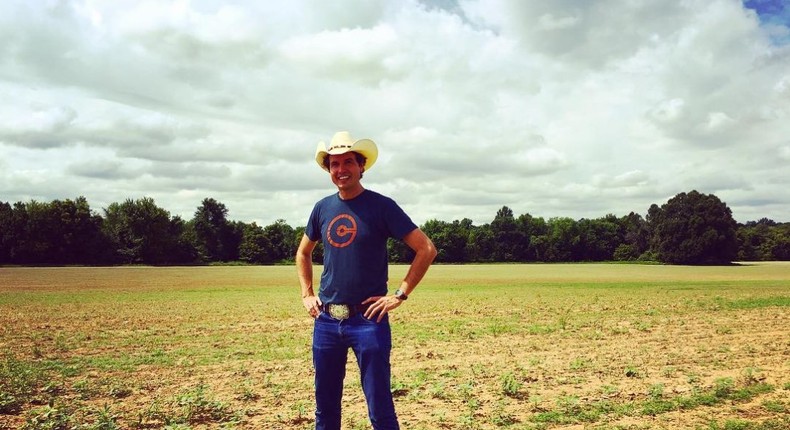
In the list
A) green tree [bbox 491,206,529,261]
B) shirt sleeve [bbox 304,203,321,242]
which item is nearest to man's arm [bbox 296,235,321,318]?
shirt sleeve [bbox 304,203,321,242]

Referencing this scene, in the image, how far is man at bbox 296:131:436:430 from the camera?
393 cm

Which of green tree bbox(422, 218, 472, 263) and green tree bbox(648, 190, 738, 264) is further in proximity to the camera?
green tree bbox(422, 218, 472, 263)

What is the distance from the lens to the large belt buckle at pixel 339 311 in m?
4.00

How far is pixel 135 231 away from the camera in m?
102

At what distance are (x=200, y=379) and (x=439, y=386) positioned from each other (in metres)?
4.34

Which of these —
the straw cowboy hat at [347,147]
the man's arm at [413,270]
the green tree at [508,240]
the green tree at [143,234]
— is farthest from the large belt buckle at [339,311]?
the green tree at [508,240]

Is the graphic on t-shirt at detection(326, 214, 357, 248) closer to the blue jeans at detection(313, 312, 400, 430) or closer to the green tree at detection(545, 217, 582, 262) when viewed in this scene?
the blue jeans at detection(313, 312, 400, 430)

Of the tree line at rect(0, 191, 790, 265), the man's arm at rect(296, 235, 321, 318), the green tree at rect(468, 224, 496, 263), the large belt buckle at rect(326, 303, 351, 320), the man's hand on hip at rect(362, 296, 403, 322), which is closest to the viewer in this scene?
the man's hand on hip at rect(362, 296, 403, 322)

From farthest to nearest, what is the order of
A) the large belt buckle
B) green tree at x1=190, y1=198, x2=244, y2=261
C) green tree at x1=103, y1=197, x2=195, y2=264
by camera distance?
green tree at x1=190, y1=198, x2=244, y2=261 < green tree at x1=103, y1=197, x2=195, y2=264 < the large belt buckle

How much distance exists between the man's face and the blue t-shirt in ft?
0.52

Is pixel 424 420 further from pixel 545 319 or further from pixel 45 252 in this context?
pixel 45 252

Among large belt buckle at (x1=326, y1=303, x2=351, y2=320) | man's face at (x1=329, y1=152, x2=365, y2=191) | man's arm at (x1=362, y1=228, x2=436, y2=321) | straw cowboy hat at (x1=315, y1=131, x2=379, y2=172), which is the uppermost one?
straw cowboy hat at (x1=315, y1=131, x2=379, y2=172)

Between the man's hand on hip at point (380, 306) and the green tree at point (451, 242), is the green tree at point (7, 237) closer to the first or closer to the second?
the green tree at point (451, 242)

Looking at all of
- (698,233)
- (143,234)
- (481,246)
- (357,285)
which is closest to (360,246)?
(357,285)
